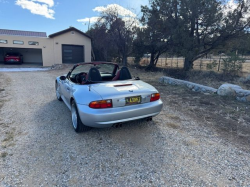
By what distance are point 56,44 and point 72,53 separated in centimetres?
197

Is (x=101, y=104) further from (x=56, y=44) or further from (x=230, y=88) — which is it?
(x=56, y=44)

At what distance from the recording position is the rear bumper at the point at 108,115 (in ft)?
9.80

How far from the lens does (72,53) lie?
67.5 feet

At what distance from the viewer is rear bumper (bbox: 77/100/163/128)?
2986 mm

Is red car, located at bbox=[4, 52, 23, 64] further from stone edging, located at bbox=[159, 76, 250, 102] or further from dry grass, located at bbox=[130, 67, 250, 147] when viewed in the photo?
dry grass, located at bbox=[130, 67, 250, 147]

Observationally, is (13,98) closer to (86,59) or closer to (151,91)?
(151,91)

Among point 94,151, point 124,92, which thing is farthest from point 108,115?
point 94,151

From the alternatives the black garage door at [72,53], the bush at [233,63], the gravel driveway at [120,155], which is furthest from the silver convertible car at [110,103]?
the black garage door at [72,53]

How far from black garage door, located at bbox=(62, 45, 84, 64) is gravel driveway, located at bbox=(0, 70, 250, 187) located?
1732cm

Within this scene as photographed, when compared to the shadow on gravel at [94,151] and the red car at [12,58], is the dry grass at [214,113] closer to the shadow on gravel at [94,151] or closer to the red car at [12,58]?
the shadow on gravel at [94,151]

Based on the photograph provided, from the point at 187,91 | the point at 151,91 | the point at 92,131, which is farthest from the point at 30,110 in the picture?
the point at 187,91

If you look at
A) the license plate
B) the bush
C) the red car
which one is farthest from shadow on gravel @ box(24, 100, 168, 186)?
the red car

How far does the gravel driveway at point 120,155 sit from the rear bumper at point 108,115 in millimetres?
403

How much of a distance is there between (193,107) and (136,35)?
37.0 feet
